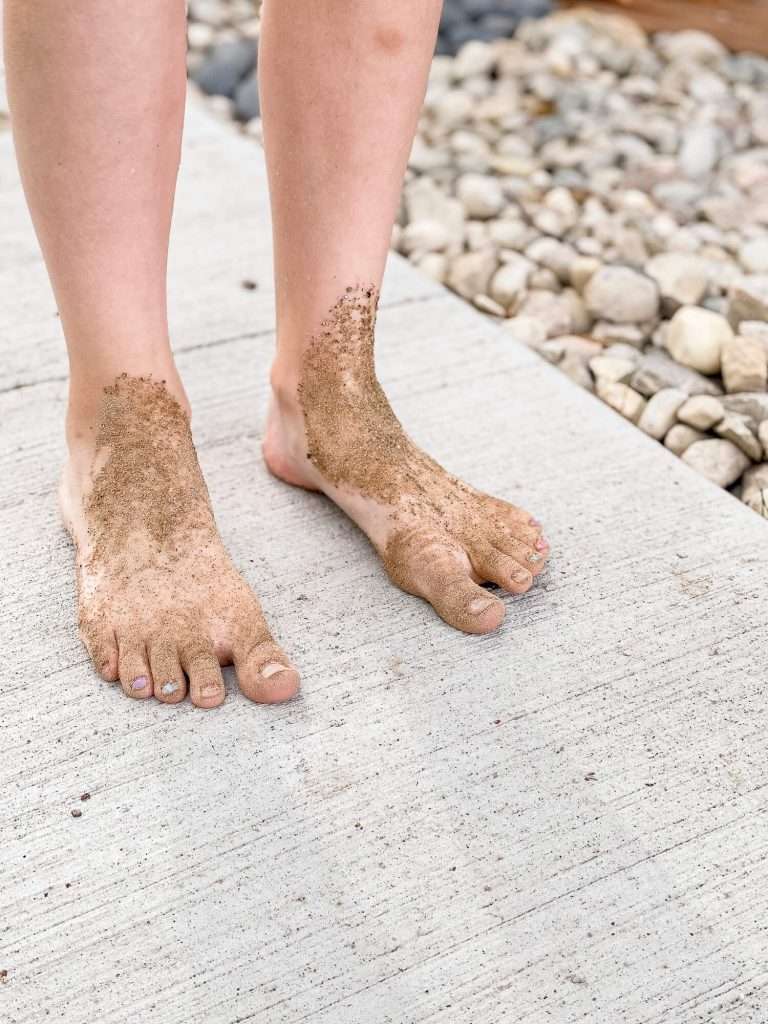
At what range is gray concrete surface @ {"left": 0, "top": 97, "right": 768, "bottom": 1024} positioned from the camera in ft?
3.27

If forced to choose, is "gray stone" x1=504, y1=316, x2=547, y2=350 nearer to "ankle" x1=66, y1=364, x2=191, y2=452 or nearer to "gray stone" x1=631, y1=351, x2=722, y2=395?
"gray stone" x1=631, y1=351, x2=722, y2=395

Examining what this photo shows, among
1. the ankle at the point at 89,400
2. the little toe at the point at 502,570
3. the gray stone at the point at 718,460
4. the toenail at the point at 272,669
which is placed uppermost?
the ankle at the point at 89,400

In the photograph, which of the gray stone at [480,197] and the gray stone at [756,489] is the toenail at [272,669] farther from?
the gray stone at [480,197]

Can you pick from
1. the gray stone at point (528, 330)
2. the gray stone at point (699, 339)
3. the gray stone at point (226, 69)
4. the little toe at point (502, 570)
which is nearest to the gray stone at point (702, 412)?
the gray stone at point (699, 339)

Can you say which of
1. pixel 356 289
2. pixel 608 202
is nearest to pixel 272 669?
pixel 356 289

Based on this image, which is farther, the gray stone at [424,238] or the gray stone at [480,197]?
the gray stone at [480,197]

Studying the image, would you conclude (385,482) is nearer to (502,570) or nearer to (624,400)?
(502,570)

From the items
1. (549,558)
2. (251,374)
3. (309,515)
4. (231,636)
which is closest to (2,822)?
(231,636)

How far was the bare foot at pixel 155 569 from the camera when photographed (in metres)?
1.24

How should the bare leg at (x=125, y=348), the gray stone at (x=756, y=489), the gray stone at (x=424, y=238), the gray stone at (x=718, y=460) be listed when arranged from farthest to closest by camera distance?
1. the gray stone at (x=424, y=238)
2. the gray stone at (x=718, y=460)
3. the gray stone at (x=756, y=489)
4. the bare leg at (x=125, y=348)

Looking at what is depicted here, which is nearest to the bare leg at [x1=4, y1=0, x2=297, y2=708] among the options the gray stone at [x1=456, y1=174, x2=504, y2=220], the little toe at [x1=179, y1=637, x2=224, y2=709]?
the little toe at [x1=179, y1=637, x2=224, y2=709]

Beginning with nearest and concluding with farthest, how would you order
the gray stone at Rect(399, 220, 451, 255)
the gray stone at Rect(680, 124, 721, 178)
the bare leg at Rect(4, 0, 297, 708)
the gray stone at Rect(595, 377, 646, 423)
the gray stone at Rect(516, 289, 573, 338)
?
the bare leg at Rect(4, 0, 297, 708) < the gray stone at Rect(595, 377, 646, 423) < the gray stone at Rect(516, 289, 573, 338) < the gray stone at Rect(399, 220, 451, 255) < the gray stone at Rect(680, 124, 721, 178)

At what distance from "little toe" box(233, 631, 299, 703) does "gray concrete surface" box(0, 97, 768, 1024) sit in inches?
1.0

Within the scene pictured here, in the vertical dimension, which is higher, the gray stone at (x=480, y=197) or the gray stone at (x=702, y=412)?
the gray stone at (x=702, y=412)
